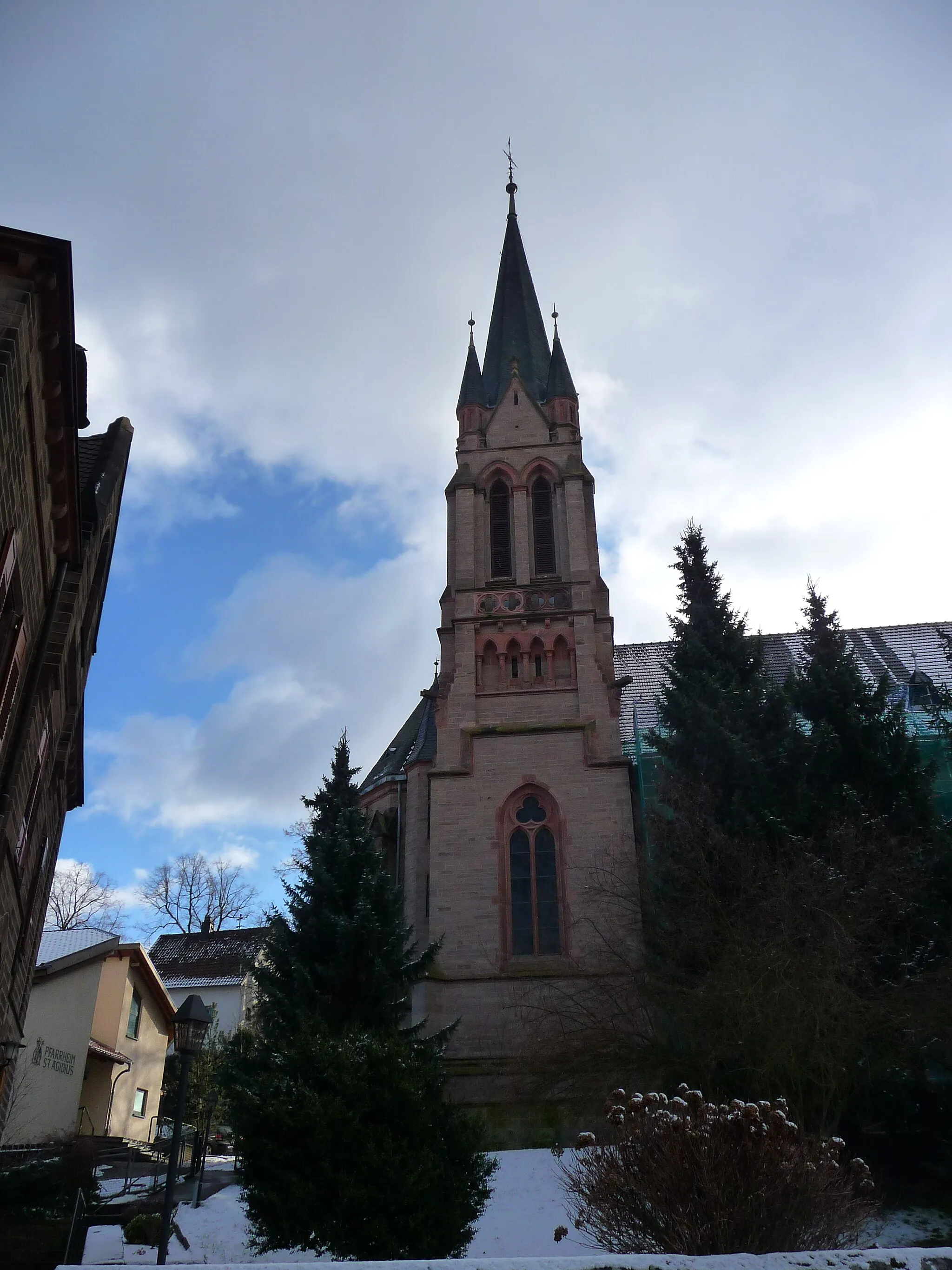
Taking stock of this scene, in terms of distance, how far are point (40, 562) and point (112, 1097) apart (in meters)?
22.9

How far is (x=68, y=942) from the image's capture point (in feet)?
96.1

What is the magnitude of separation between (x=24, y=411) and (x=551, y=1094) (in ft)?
51.7

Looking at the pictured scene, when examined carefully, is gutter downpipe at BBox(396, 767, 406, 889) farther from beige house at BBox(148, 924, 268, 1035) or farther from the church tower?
beige house at BBox(148, 924, 268, 1035)

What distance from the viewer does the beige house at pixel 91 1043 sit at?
83.2 feet

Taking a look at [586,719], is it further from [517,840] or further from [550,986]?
[550,986]

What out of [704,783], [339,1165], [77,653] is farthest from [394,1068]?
[704,783]

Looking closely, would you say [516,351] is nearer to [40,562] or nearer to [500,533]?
[500,533]

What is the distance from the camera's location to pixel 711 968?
1784 centimetres

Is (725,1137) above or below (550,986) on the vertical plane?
below

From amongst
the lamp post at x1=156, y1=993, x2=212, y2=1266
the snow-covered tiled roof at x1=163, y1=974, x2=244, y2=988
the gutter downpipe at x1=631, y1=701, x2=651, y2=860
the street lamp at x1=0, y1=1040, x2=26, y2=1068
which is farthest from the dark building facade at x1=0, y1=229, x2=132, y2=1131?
the snow-covered tiled roof at x1=163, y1=974, x2=244, y2=988

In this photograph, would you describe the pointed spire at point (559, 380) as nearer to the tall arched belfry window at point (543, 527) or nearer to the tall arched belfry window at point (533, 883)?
the tall arched belfry window at point (543, 527)

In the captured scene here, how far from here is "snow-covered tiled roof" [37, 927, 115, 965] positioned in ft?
91.5

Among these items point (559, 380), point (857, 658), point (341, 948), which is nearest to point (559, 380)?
point (559, 380)

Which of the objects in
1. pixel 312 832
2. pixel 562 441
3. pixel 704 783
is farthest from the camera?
pixel 562 441
